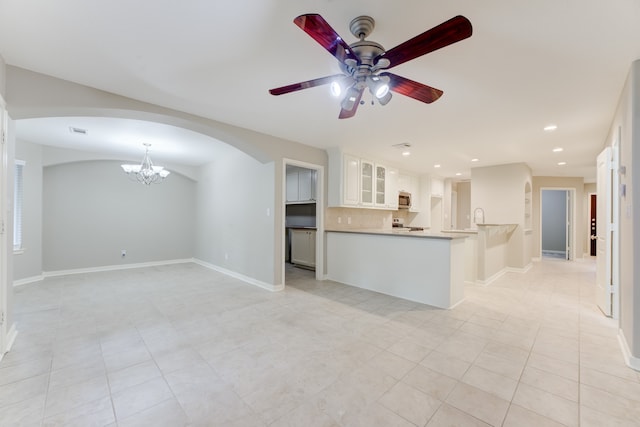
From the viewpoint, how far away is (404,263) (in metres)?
3.96

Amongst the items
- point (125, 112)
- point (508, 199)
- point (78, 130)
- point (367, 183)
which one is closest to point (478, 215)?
point (508, 199)

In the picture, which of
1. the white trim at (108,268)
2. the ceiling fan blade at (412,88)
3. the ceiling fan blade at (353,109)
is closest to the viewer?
the ceiling fan blade at (412,88)

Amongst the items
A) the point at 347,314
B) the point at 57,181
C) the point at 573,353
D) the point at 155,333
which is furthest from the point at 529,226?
the point at 57,181

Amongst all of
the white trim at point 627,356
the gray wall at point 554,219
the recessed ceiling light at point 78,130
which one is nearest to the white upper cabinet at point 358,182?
the white trim at point 627,356

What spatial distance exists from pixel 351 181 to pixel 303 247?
224 cm

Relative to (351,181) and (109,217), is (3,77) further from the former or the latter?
(109,217)

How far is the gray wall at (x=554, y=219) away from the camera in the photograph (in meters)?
9.15

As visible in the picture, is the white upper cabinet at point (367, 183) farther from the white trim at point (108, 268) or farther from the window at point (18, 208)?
the window at point (18, 208)

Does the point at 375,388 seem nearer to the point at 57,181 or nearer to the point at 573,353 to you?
the point at 573,353

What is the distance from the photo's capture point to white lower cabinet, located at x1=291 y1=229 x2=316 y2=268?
619 centimetres

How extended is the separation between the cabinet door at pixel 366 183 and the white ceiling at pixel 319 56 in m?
1.70

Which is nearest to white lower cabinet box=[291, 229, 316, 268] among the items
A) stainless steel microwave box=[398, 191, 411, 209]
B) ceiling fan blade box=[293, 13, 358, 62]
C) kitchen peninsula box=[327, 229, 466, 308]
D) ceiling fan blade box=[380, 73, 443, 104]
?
kitchen peninsula box=[327, 229, 466, 308]

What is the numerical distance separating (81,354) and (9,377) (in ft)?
1.38

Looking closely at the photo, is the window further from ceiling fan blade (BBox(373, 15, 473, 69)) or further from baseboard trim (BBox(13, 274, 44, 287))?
ceiling fan blade (BBox(373, 15, 473, 69))
